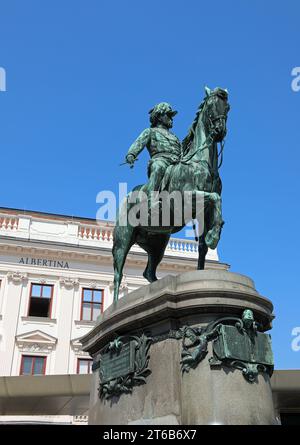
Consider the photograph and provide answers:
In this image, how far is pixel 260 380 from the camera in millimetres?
5223

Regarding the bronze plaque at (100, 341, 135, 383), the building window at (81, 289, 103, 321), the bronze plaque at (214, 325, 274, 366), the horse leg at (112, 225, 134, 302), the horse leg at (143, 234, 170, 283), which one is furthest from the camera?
the building window at (81, 289, 103, 321)

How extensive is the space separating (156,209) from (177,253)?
21.9 meters

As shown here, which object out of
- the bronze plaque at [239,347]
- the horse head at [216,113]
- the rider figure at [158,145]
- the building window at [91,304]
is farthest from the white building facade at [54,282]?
the bronze plaque at [239,347]

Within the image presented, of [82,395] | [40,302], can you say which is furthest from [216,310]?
[40,302]

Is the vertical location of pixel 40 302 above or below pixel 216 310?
above

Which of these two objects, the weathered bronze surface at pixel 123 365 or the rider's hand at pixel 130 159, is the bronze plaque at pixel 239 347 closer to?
the weathered bronze surface at pixel 123 365

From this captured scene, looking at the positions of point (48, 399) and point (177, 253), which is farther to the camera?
point (177, 253)

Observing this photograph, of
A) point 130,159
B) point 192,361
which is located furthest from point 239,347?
point 130,159

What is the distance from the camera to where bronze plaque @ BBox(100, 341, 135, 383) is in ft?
19.1

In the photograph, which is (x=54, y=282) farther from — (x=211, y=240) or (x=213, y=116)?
(x=211, y=240)

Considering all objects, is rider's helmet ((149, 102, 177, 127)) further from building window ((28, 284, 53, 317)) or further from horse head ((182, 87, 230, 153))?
building window ((28, 284, 53, 317))

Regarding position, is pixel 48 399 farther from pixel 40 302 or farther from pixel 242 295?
pixel 242 295

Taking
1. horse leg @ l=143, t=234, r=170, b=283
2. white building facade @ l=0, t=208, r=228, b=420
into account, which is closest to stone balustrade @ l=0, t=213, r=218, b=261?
white building facade @ l=0, t=208, r=228, b=420

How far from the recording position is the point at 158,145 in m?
7.39
